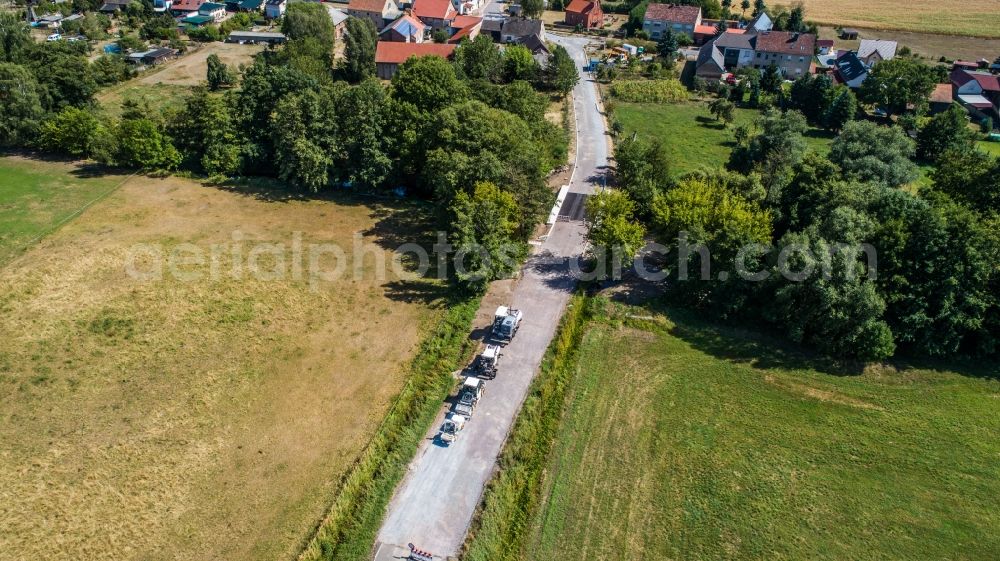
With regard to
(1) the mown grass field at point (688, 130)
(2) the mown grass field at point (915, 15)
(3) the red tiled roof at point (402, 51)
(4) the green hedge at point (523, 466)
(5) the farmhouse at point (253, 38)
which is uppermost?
(2) the mown grass field at point (915, 15)

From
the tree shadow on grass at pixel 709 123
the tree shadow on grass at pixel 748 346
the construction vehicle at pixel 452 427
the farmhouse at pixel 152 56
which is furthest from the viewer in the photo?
the farmhouse at pixel 152 56

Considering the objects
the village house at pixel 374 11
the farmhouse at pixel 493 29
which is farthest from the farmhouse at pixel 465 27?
the village house at pixel 374 11

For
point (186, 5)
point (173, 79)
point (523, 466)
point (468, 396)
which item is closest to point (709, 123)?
point (468, 396)

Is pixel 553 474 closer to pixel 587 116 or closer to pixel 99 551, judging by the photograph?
pixel 99 551

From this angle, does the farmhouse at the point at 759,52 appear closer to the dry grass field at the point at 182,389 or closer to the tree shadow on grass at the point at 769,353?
the tree shadow on grass at the point at 769,353

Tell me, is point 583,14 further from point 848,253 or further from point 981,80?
point 848,253
